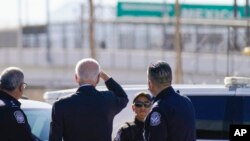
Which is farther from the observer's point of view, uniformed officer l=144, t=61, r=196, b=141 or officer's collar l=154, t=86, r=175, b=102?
officer's collar l=154, t=86, r=175, b=102

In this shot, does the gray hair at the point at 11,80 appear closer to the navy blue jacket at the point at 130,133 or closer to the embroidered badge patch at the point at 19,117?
the embroidered badge patch at the point at 19,117

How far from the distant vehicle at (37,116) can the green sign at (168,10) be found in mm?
39460

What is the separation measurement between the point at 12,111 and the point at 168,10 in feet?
149

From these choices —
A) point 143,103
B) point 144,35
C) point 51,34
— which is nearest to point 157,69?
point 143,103

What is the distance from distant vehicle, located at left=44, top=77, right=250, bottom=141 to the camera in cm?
1018

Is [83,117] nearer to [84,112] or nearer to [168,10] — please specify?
[84,112]

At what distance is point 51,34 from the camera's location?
7194 centimetres

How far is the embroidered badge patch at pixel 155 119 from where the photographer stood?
6.91 meters

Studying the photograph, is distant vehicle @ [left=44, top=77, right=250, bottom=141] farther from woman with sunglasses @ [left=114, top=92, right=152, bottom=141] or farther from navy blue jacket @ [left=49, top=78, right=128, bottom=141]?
→ navy blue jacket @ [left=49, top=78, right=128, bottom=141]

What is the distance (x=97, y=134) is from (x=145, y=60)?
46026 mm

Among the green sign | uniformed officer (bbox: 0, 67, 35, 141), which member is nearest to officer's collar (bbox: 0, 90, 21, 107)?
uniformed officer (bbox: 0, 67, 35, 141)

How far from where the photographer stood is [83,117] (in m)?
7.53

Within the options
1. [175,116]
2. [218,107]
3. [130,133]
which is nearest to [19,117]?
[175,116]

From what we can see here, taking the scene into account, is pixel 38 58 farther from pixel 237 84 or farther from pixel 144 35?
pixel 237 84
